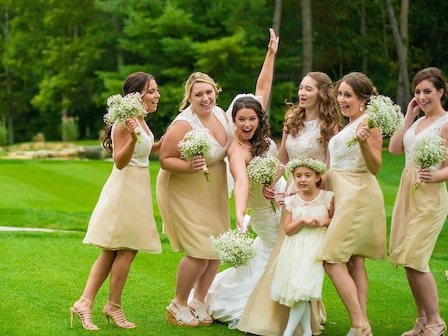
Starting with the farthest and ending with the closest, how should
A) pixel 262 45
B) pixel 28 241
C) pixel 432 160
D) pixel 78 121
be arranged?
pixel 78 121
pixel 262 45
pixel 28 241
pixel 432 160

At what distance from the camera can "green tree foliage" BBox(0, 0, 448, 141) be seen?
33.4m

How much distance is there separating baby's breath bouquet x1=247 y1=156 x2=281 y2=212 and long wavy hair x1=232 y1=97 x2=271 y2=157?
0.17 metres

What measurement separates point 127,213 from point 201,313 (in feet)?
3.52

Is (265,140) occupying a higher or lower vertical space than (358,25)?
lower

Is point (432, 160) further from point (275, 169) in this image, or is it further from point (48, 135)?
point (48, 135)

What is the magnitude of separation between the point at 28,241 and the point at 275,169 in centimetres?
446

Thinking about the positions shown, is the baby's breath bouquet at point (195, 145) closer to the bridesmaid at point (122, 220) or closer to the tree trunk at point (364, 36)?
the bridesmaid at point (122, 220)

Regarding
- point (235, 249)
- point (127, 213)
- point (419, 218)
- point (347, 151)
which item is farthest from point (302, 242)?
point (127, 213)

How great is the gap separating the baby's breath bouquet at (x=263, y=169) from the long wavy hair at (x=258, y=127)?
0.57 ft

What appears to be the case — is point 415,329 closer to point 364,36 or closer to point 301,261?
point 301,261

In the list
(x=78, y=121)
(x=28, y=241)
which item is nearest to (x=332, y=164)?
(x=28, y=241)

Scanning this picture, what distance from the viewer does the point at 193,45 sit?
3234 centimetres

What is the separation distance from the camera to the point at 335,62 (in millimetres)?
38125

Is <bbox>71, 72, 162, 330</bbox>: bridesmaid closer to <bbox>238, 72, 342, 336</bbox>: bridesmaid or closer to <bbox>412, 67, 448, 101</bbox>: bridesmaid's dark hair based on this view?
<bbox>238, 72, 342, 336</bbox>: bridesmaid
